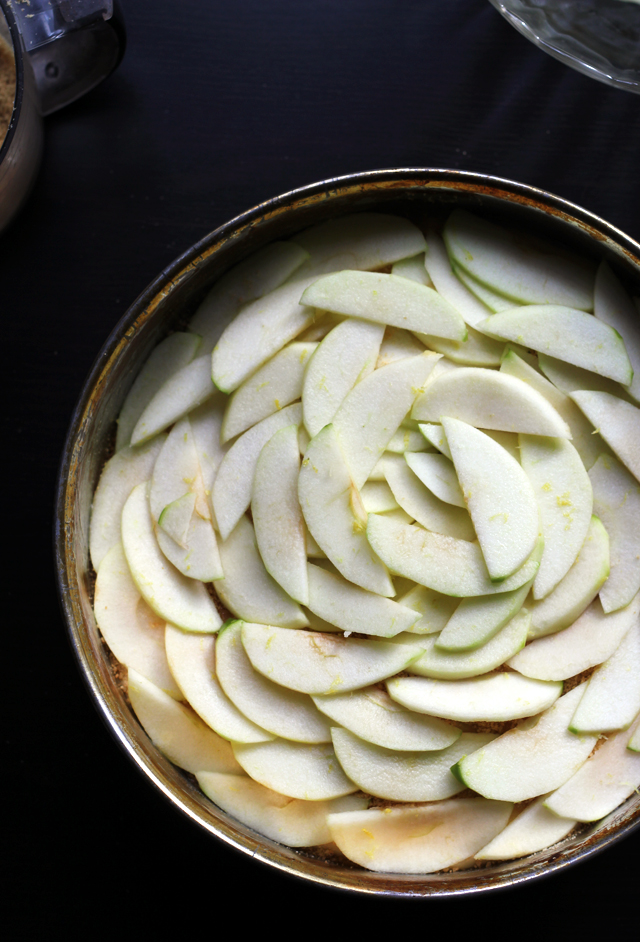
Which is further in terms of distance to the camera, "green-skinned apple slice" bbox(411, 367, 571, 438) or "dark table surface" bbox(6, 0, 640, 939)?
"dark table surface" bbox(6, 0, 640, 939)

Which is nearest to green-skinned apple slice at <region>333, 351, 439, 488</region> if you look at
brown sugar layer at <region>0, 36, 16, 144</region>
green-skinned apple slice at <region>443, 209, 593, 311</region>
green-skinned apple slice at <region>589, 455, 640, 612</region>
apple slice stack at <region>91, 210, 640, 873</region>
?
apple slice stack at <region>91, 210, 640, 873</region>

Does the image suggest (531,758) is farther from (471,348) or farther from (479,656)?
(471,348)

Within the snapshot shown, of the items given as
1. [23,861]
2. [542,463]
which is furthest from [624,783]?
[23,861]

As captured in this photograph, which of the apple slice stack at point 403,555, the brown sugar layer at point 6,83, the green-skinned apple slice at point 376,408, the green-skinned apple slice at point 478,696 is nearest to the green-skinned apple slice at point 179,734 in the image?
the apple slice stack at point 403,555

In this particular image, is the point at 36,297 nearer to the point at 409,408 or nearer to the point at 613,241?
the point at 409,408

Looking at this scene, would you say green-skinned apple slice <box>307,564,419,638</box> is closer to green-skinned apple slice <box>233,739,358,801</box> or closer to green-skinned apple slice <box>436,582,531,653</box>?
green-skinned apple slice <box>436,582,531,653</box>

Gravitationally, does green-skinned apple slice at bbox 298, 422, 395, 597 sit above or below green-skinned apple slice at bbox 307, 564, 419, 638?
above
